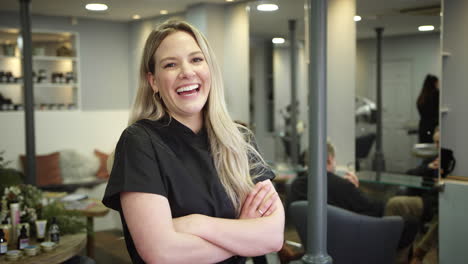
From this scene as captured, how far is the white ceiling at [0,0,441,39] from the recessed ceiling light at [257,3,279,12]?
0.04 metres

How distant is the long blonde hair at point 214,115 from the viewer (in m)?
1.42

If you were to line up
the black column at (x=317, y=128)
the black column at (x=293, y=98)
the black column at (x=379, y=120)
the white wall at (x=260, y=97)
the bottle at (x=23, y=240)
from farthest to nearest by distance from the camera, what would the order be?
1. the white wall at (x=260, y=97)
2. the black column at (x=293, y=98)
3. the black column at (x=379, y=120)
4. the bottle at (x=23, y=240)
5. the black column at (x=317, y=128)

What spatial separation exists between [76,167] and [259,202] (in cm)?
518

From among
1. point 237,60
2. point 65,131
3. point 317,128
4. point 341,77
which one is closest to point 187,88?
point 317,128

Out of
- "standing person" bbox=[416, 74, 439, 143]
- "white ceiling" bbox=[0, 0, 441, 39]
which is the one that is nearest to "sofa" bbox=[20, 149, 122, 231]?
"white ceiling" bbox=[0, 0, 441, 39]

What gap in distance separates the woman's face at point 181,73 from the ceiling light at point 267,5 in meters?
3.24

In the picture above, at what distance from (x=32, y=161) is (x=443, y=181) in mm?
3945

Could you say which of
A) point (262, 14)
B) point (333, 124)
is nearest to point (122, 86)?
point (262, 14)

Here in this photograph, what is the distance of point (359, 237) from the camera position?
3035mm

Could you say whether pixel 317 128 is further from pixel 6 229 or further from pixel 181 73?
pixel 6 229

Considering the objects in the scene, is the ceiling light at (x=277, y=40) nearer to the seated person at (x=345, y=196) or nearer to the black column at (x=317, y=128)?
the seated person at (x=345, y=196)

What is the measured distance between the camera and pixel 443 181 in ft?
10.9

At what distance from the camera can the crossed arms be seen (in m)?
1.25

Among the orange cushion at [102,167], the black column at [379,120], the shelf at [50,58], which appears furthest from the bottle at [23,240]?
the shelf at [50,58]
